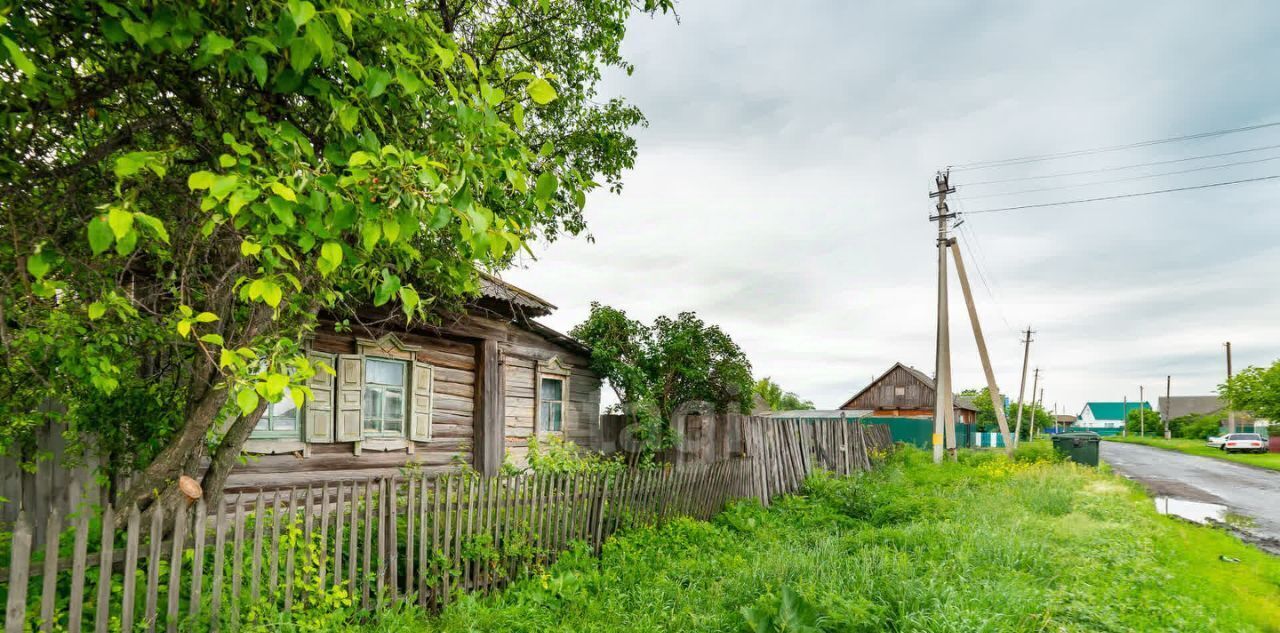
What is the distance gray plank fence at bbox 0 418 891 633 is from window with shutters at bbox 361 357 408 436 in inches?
41.4

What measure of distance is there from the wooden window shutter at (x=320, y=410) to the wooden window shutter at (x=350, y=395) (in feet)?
0.41

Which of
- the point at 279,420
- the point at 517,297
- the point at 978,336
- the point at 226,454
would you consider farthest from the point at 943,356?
the point at 226,454

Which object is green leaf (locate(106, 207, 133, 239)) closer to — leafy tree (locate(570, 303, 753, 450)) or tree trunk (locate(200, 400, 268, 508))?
tree trunk (locate(200, 400, 268, 508))

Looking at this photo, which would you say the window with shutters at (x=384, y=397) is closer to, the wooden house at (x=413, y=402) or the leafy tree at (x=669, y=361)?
the wooden house at (x=413, y=402)

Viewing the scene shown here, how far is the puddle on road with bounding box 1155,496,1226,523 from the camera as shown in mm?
10586

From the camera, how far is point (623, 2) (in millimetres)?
6840

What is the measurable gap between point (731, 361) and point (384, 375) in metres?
8.17

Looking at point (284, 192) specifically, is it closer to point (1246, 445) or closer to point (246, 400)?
point (246, 400)

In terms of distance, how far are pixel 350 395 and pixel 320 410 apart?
0.49m

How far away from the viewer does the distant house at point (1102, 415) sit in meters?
93.7

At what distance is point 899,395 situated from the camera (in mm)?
43156

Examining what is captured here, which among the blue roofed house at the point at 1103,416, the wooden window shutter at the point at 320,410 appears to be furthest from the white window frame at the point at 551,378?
the blue roofed house at the point at 1103,416

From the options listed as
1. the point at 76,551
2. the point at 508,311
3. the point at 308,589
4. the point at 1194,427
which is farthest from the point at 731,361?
the point at 1194,427

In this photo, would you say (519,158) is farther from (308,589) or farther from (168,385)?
(168,385)
